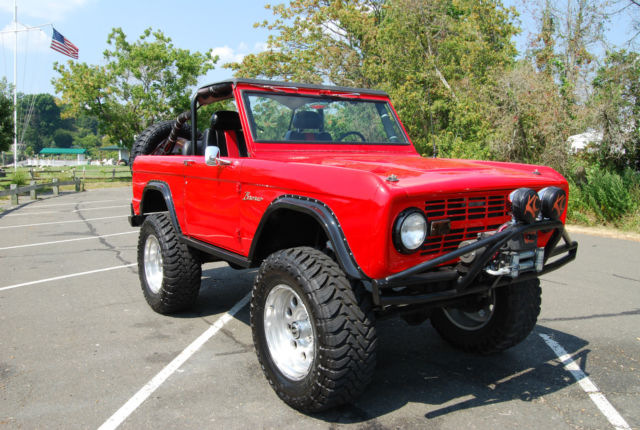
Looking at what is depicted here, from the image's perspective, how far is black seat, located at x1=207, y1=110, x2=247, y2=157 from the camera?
15.5 ft

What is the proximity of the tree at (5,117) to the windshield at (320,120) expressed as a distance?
2490 cm

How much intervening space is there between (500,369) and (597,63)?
42.7 feet

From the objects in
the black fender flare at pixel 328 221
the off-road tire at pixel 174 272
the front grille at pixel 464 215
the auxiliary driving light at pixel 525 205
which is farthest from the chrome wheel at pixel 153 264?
the auxiliary driving light at pixel 525 205

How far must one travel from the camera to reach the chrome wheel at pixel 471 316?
4.13 m

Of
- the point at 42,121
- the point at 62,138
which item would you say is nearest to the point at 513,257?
the point at 62,138

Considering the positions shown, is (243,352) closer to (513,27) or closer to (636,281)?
(636,281)

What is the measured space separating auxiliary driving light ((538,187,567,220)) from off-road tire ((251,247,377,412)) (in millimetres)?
1200

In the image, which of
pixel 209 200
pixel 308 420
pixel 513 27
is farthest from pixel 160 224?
pixel 513 27

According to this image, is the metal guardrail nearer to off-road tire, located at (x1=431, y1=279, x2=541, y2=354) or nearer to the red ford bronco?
the red ford bronco

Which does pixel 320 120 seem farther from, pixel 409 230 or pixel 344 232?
pixel 409 230

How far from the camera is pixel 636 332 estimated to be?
4.88 meters

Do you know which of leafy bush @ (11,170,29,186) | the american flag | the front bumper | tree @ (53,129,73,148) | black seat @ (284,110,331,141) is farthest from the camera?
tree @ (53,129,73,148)

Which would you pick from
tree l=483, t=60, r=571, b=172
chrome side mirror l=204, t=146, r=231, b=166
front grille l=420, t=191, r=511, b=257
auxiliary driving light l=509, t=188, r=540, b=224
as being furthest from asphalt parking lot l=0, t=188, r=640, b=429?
tree l=483, t=60, r=571, b=172

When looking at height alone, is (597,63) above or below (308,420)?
above
